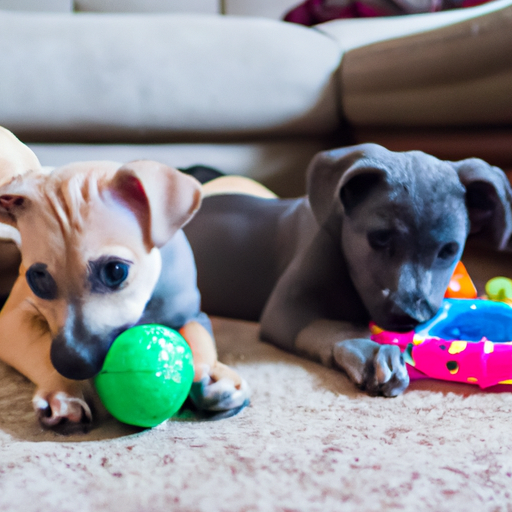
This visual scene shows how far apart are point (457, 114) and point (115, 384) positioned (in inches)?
38.9

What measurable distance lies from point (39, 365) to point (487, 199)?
811mm

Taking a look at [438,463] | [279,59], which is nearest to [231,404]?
[438,463]

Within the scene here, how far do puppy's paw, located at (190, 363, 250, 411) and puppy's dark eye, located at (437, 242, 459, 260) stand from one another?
0.41 m

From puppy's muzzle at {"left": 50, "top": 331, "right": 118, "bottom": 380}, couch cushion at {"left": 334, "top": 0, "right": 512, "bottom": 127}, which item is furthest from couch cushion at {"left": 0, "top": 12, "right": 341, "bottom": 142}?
puppy's muzzle at {"left": 50, "top": 331, "right": 118, "bottom": 380}

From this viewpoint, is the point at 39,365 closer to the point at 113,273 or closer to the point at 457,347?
the point at 113,273

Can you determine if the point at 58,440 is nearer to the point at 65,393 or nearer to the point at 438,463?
the point at 65,393

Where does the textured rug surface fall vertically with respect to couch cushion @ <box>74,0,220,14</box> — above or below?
below

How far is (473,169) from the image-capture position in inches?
37.9

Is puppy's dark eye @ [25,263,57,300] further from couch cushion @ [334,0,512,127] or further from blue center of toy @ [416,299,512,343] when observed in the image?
couch cushion @ [334,0,512,127]

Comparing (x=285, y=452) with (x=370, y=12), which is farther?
(x=370, y=12)

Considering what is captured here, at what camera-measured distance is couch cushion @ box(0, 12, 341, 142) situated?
4.40 feet

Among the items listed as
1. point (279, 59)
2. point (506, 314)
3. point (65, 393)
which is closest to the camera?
point (65, 393)

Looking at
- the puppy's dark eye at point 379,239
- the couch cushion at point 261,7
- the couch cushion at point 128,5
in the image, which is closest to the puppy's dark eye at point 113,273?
the puppy's dark eye at point 379,239

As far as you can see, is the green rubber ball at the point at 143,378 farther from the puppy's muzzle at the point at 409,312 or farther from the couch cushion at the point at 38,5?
the couch cushion at the point at 38,5
